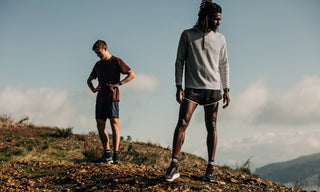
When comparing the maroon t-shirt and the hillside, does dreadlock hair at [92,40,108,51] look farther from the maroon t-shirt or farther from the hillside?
the hillside

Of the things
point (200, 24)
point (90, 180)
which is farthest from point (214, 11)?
point (90, 180)

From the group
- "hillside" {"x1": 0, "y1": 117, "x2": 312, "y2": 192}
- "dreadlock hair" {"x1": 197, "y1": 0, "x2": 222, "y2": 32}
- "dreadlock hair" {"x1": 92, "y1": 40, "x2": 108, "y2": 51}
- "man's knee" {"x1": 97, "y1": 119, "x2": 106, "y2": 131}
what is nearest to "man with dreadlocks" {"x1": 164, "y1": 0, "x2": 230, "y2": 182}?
"dreadlock hair" {"x1": 197, "y1": 0, "x2": 222, "y2": 32}

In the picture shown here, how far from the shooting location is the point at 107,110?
5285 millimetres

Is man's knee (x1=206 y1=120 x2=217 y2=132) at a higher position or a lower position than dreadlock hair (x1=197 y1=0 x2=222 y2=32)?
lower

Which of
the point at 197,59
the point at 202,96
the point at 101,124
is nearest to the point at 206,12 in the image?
the point at 197,59

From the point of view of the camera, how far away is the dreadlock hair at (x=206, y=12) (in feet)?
13.1

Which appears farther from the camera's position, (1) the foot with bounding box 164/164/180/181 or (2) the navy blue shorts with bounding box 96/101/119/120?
(2) the navy blue shorts with bounding box 96/101/119/120

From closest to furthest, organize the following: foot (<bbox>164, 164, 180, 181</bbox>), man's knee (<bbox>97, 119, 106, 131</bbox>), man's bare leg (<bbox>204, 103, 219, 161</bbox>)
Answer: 1. foot (<bbox>164, 164, 180, 181</bbox>)
2. man's bare leg (<bbox>204, 103, 219, 161</bbox>)
3. man's knee (<bbox>97, 119, 106, 131</bbox>)

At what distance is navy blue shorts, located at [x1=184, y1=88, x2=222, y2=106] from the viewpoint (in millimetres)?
3906

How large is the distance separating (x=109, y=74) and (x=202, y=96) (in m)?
2.06

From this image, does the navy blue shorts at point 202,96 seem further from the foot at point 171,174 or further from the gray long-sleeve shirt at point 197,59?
the foot at point 171,174

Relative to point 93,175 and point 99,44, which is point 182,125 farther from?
point 99,44

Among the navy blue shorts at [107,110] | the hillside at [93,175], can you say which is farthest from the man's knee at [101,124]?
the hillside at [93,175]

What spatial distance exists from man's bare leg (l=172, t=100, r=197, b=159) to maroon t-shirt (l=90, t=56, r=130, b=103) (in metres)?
1.77
